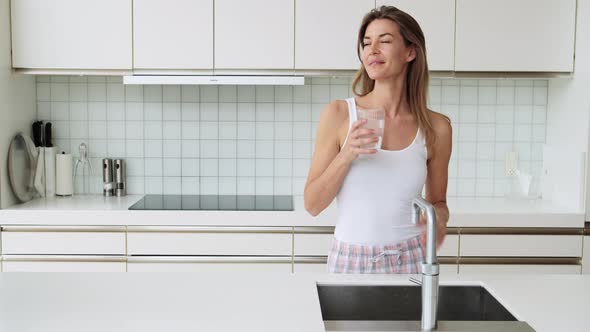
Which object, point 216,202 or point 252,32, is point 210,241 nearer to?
point 216,202

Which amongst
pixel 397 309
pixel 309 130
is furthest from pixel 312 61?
pixel 397 309

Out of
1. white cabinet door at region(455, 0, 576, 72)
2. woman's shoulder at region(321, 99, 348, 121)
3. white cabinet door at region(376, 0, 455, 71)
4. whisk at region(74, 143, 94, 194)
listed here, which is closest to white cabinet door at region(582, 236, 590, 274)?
white cabinet door at region(455, 0, 576, 72)

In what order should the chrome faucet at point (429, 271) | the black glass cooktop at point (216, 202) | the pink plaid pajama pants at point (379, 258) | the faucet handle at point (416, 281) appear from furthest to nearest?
1. the black glass cooktop at point (216, 202)
2. the pink plaid pajama pants at point (379, 258)
3. the faucet handle at point (416, 281)
4. the chrome faucet at point (429, 271)

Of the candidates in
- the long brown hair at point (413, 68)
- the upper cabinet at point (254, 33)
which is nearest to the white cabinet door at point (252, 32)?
the upper cabinet at point (254, 33)

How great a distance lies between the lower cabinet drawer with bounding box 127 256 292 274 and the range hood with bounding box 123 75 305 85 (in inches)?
34.7

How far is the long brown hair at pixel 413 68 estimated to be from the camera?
194 centimetres

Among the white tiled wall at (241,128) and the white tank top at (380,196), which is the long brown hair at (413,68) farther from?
the white tiled wall at (241,128)

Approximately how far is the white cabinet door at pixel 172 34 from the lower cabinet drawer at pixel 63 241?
0.87 m

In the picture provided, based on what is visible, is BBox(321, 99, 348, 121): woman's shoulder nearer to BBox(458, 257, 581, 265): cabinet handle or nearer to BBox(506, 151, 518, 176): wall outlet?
BBox(458, 257, 581, 265): cabinet handle

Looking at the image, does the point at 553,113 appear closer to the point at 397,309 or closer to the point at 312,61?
the point at 312,61

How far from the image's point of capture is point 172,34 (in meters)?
3.24

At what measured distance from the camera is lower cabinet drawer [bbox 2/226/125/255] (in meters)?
3.08

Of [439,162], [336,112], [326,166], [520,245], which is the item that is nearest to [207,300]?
[326,166]

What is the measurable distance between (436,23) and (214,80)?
1.17 metres
